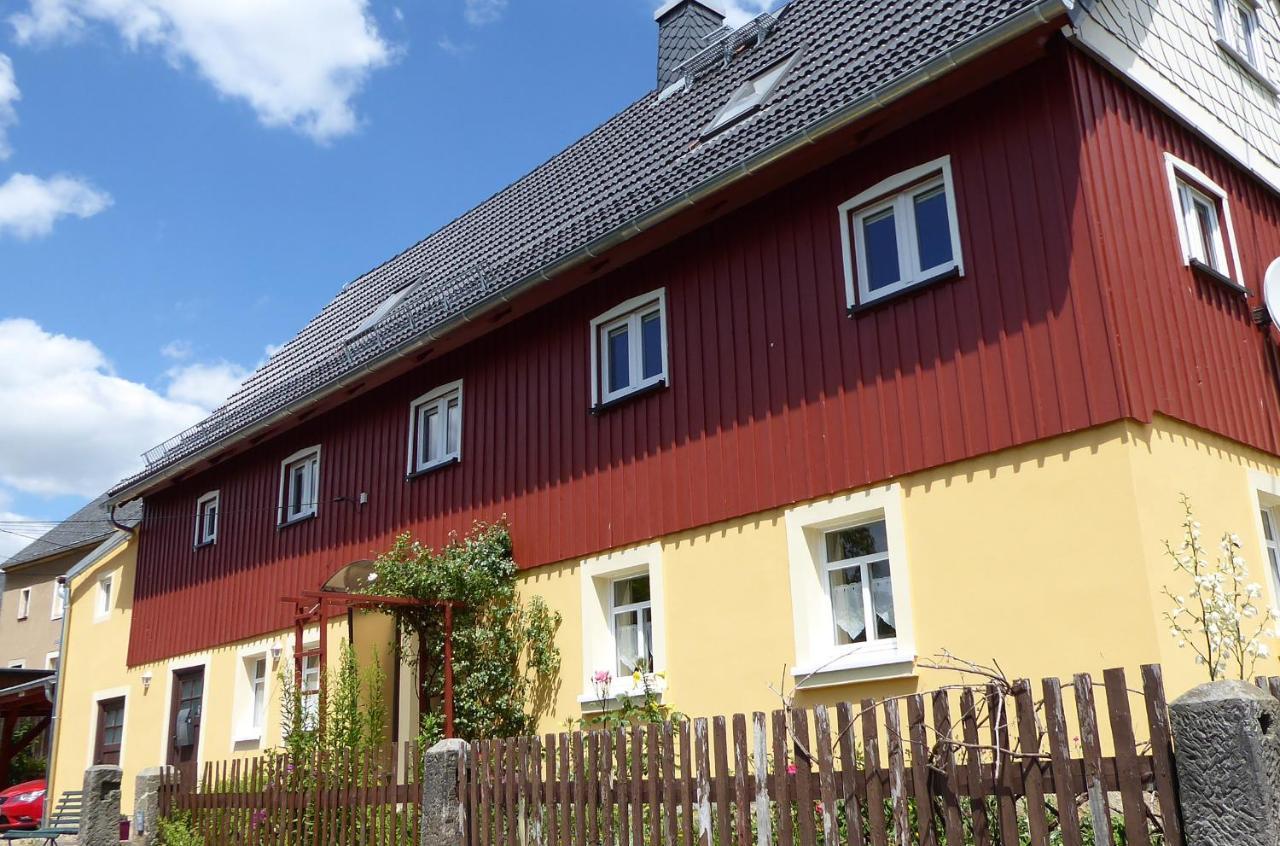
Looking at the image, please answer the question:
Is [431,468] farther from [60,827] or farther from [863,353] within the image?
[60,827]

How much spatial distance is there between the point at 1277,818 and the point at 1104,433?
12.4ft

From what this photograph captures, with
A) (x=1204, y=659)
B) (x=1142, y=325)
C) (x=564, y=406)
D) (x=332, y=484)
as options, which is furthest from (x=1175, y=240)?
(x=332, y=484)

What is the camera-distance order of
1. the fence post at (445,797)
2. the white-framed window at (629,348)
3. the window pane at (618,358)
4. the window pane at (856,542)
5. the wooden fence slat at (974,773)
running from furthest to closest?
the window pane at (618,358) < the white-framed window at (629,348) < the window pane at (856,542) < the fence post at (445,797) < the wooden fence slat at (974,773)

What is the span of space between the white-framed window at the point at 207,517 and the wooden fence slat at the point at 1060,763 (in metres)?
15.3

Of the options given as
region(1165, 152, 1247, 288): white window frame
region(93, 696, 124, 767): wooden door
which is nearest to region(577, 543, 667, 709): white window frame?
region(1165, 152, 1247, 288): white window frame

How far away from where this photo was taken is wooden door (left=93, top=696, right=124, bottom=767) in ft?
62.6

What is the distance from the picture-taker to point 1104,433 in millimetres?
7652

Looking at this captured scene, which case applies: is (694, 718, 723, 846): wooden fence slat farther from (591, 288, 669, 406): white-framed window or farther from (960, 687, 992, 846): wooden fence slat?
(591, 288, 669, 406): white-framed window

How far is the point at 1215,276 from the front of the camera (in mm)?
9156

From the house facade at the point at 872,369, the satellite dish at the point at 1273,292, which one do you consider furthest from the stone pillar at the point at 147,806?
the satellite dish at the point at 1273,292

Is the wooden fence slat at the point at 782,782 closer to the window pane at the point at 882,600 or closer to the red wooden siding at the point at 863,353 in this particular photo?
the window pane at the point at 882,600

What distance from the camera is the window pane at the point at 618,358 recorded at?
1153cm

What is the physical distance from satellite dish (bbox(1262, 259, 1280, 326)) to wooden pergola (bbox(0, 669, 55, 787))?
23.0 m

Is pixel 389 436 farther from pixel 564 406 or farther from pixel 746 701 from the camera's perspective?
pixel 746 701
